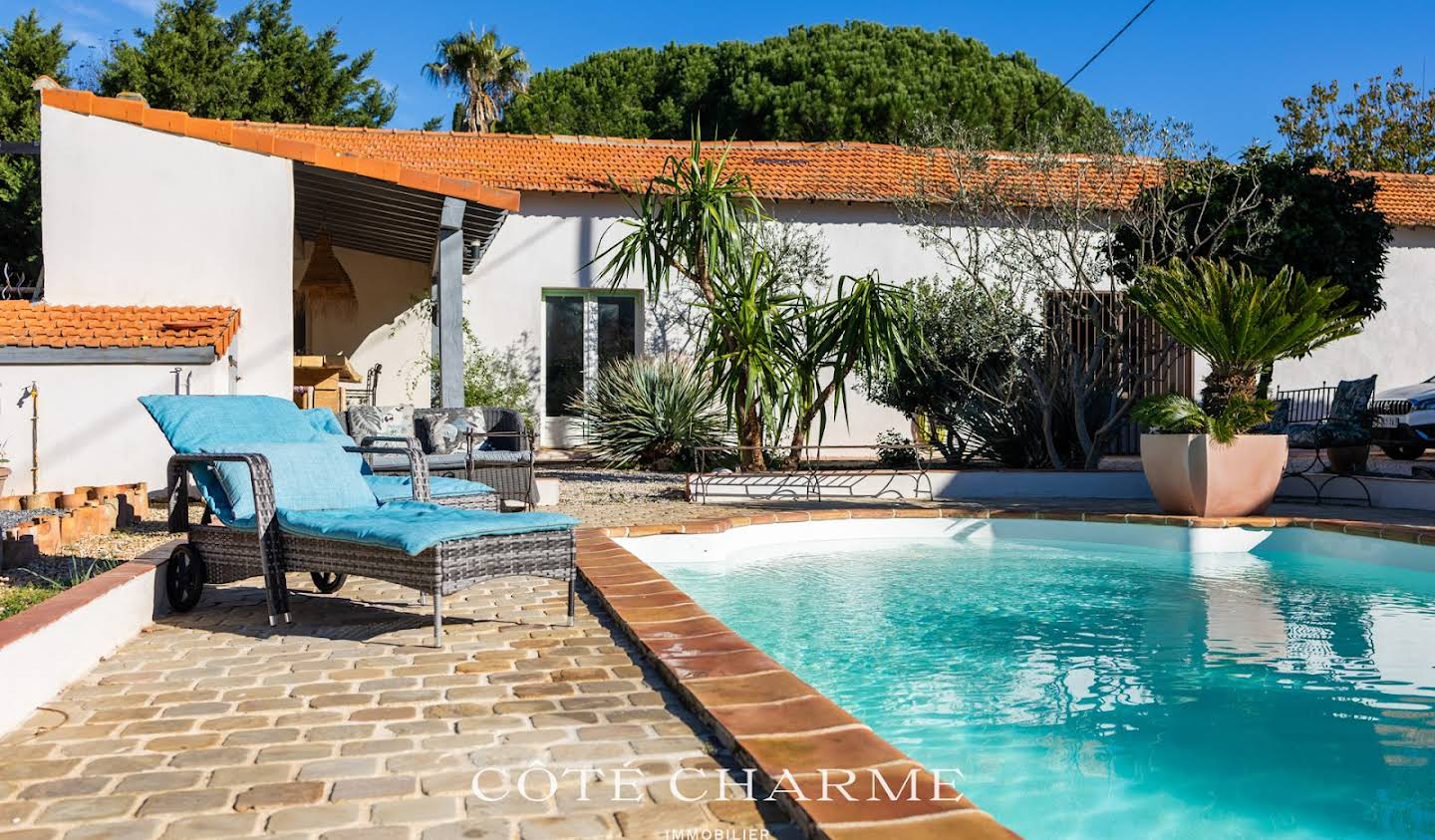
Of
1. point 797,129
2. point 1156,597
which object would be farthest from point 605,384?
point 797,129

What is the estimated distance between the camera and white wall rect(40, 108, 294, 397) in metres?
8.38

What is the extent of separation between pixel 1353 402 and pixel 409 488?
8.10 meters

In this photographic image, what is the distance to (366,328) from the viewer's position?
1443cm

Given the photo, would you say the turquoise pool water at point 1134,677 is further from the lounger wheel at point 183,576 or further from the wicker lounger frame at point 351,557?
the lounger wheel at point 183,576

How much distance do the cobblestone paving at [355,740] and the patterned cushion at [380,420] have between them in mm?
4152

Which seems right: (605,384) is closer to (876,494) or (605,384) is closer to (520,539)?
(876,494)

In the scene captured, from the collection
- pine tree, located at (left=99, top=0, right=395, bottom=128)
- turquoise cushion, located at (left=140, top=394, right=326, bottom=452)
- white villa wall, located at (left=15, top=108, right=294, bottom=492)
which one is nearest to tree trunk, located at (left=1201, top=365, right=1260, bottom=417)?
turquoise cushion, located at (left=140, top=394, right=326, bottom=452)

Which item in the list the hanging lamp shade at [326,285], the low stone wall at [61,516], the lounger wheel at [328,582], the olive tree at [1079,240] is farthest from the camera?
the hanging lamp shade at [326,285]

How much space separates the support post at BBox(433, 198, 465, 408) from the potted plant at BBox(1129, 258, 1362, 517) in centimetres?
550

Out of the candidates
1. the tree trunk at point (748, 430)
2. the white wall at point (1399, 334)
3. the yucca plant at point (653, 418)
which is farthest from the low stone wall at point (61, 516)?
the white wall at point (1399, 334)

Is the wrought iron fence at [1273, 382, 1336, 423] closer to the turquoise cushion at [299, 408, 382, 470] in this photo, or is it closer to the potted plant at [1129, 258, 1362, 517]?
the potted plant at [1129, 258, 1362, 517]

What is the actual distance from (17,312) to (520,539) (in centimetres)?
629

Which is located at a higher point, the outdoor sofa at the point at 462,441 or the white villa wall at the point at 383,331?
the white villa wall at the point at 383,331

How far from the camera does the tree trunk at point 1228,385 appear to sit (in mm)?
7266
